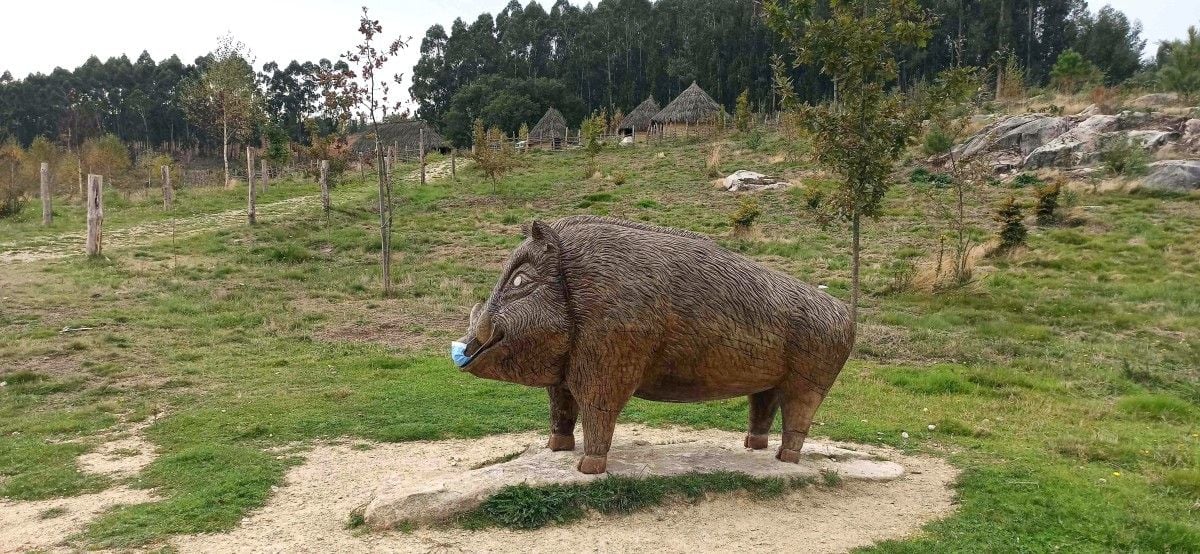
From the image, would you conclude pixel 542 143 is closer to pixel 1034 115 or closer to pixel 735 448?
pixel 1034 115

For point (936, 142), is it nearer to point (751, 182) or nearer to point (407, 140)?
point (751, 182)

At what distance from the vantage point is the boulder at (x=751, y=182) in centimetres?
2728

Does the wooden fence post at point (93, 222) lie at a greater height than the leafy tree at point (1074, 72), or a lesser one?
lesser

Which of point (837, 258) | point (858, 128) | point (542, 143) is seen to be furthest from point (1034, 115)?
point (542, 143)

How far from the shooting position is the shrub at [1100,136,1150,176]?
2405 cm

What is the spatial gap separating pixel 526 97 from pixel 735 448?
49.5 metres

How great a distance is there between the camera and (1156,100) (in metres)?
31.4

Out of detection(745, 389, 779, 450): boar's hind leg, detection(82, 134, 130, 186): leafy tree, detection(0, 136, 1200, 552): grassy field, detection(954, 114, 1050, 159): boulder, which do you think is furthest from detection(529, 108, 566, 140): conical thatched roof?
detection(745, 389, 779, 450): boar's hind leg

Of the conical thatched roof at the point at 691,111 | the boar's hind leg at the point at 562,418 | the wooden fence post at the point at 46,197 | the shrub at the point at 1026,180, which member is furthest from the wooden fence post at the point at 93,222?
the conical thatched roof at the point at 691,111

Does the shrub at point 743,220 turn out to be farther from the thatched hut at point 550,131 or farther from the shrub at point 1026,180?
the thatched hut at point 550,131

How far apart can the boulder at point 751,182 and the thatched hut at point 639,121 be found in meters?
21.9

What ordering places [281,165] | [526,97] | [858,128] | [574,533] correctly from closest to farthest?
[574,533], [858,128], [281,165], [526,97]

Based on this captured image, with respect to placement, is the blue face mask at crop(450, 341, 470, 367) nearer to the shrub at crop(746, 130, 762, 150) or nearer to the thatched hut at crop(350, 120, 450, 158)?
the shrub at crop(746, 130, 762, 150)

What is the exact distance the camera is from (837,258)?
58.5 ft
